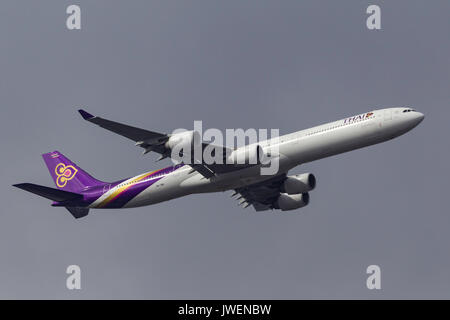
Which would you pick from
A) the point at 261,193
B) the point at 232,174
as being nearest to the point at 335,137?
the point at 232,174

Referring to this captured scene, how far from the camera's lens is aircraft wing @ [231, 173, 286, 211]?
63.2 m

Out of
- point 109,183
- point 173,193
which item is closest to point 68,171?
point 109,183

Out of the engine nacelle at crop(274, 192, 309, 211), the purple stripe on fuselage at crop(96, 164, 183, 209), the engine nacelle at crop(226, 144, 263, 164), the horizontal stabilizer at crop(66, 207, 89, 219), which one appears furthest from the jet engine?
the horizontal stabilizer at crop(66, 207, 89, 219)

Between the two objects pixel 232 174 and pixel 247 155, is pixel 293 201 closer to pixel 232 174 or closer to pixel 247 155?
pixel 232 174

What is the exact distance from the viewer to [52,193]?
206ft

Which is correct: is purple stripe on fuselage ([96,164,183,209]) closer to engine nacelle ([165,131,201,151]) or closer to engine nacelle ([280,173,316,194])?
engine nacelle ([165,131,201,151])

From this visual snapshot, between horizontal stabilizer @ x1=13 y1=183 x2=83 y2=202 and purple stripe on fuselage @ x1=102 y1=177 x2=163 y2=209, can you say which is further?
purple stripe on fuselage @ x1=102 y1=177 x2=163 y2=209

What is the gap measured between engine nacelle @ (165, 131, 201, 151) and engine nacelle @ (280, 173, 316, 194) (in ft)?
35.6

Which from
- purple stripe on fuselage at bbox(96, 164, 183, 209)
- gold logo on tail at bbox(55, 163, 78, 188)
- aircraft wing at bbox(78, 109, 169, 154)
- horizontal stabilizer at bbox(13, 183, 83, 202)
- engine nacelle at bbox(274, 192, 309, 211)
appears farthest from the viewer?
gold logo on tail at bbox(55, 163, 78, 188)

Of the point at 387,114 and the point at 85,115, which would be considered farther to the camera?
the point at 387,114

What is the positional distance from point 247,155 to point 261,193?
983 centimetres

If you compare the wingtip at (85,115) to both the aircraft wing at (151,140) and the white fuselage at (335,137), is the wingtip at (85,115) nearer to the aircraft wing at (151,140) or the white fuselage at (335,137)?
the aircraft wing at (151,140)

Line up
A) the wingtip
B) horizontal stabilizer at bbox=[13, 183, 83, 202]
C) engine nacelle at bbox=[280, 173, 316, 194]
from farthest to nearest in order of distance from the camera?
engine nacelle at bbox=[280, 173, 316, 194], horizontal stabilizer at bbox=[13, 183, 83, 202], the wingtip

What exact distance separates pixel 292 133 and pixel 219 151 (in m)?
5.82
